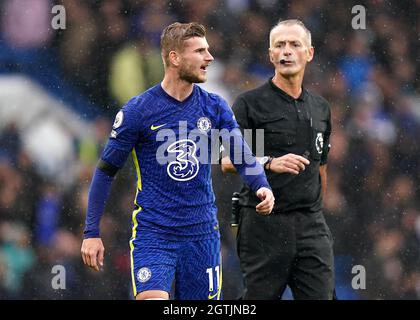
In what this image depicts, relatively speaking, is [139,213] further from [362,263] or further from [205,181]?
[362,263]

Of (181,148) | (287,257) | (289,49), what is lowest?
(287,257)

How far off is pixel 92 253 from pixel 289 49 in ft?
6.35

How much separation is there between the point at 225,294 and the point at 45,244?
5.37ft

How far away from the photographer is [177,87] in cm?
593

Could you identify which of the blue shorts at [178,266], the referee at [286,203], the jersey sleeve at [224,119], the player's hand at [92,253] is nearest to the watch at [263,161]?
the referee at [286,203]

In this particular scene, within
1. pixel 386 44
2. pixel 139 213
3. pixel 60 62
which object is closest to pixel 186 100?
pixel 139 213

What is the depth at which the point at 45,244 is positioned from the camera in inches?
339

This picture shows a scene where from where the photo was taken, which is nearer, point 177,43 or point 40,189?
point 177,43

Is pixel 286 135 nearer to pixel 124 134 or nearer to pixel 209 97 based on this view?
pixel 209 97

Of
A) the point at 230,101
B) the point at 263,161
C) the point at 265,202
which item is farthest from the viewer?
the point at 230,101

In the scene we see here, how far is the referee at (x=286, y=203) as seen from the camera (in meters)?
6.46

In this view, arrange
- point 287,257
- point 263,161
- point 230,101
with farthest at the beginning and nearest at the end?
point 230,101 → point 287,257 → point 263,161

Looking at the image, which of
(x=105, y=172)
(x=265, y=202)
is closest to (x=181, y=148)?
(x=105, y=172)

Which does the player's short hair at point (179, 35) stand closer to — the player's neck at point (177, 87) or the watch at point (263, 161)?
the player's neck at point (177, 87)
